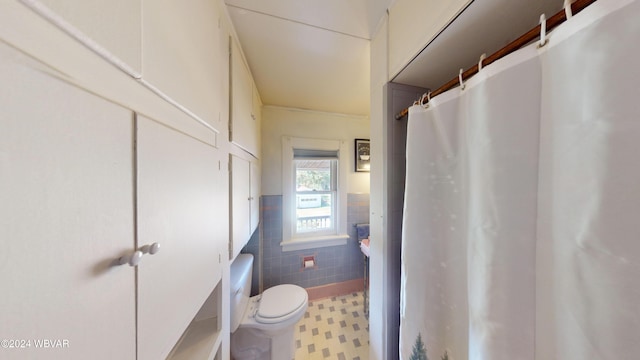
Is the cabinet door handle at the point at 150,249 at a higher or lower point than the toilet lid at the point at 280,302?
higher

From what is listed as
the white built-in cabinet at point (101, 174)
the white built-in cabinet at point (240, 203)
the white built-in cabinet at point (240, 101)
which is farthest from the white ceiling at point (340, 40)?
the white built-in cabinet at point (240, 203)

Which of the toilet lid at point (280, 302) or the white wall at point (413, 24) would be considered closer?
the white wall at point (413, 24)

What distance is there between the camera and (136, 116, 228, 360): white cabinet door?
408mm

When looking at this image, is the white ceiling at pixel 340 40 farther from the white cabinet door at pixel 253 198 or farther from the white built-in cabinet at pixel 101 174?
the white cabinet door at pixel 253 198

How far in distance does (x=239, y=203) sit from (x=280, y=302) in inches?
34.9

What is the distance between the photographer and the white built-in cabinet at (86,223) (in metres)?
0.21

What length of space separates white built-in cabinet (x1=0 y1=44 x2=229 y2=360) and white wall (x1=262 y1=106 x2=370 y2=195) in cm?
143

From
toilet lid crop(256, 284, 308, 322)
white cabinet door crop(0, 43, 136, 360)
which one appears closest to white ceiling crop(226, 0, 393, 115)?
white cabinet door crop(0, 43, 136, 360)

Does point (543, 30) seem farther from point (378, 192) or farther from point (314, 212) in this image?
point (314, 212)

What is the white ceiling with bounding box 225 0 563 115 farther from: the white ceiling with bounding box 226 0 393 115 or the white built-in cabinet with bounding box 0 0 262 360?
the white built-in cabinet with bounding box 0 0 262 360

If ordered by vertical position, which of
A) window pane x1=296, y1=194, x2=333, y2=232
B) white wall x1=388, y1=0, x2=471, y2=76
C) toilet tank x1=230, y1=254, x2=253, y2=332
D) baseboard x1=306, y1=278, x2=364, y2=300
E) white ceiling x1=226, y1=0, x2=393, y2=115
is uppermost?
white ceiling x1=226, y1=0, x2=393, y2=115

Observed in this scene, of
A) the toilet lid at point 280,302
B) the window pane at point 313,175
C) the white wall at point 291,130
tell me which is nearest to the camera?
the toilet lid at point 280,302

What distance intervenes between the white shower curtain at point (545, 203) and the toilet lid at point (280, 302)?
905mm

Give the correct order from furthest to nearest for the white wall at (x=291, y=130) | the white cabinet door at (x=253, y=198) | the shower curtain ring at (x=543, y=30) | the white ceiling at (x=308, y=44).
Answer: the white wall at (x=291, y=130) → the white cabinet door at (x=253, y=198) → the white ceiling at (x=308, y=44) → the shower curtain ring at (x=543, y=30)
